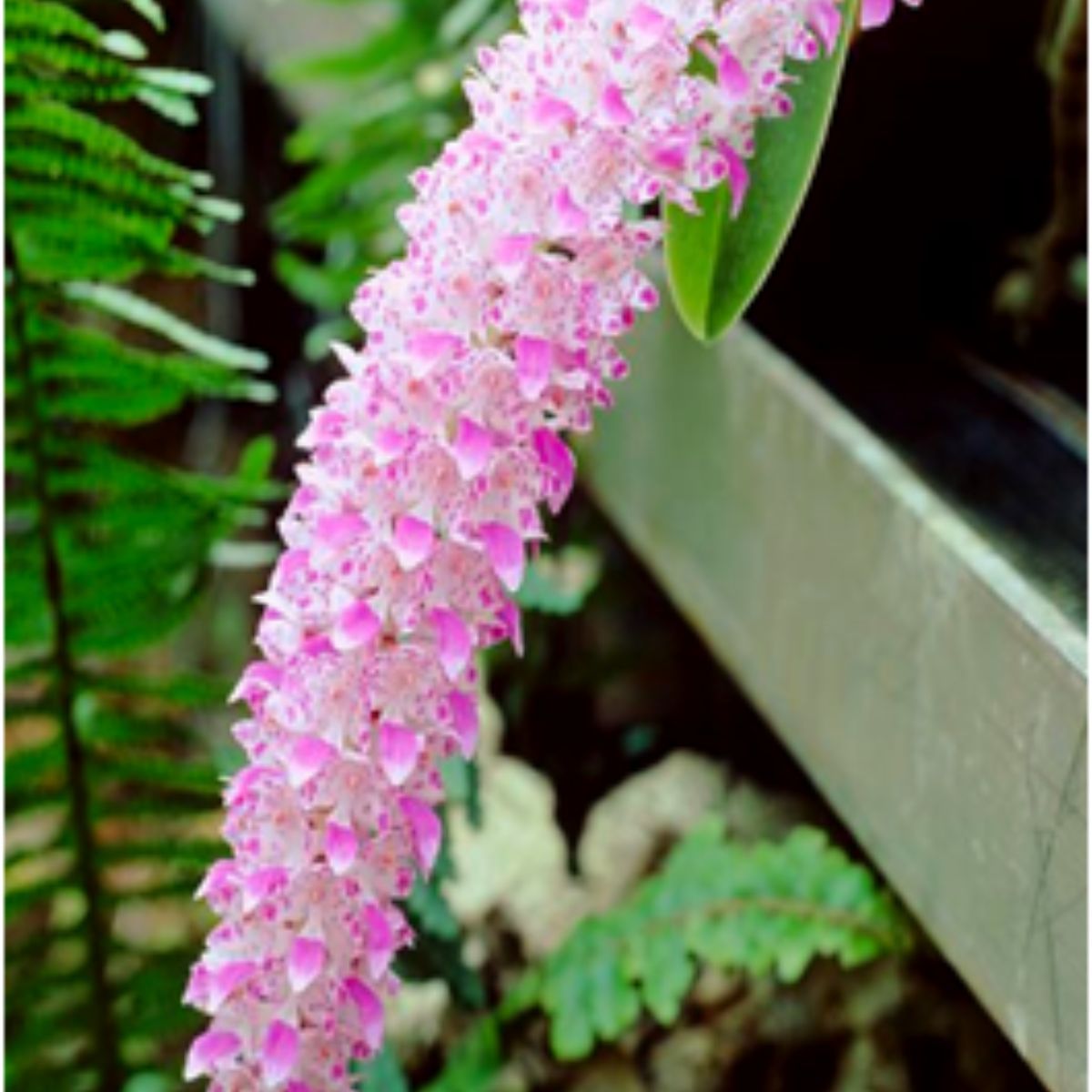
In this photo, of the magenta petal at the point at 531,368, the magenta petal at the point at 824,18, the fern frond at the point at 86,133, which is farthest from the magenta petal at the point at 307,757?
the fern frond at the point at 86,133

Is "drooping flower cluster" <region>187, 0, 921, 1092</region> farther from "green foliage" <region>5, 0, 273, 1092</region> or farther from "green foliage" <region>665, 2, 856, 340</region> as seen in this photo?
"green foliage" <region>5, 0, 273, 1092</region>

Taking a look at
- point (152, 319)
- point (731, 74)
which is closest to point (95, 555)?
point (152, 319)

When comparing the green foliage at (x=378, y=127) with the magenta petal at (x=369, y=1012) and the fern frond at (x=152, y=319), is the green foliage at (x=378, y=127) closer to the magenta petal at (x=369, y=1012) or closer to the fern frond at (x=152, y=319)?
the fern frond at (x=152, y=319)

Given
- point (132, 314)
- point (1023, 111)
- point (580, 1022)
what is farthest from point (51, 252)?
point (1023, 111)

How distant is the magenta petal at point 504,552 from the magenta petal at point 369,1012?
0.14 meters

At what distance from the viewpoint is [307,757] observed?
22.6 inches

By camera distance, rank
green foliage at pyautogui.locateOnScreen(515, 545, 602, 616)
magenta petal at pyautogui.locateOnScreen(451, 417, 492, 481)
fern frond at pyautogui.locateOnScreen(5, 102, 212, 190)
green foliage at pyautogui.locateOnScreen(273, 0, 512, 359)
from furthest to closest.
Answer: green foliage at pyautogui.locateOnScreen(273, 0, 512, 359)
green foliage at pyautogui.locateOnScreen(515, 545, 602, 616)
fern frond at pyautogui.locateOnScreen(5, 102, 212, 190)
magenta petal at pyautogui.locateOnScreen(451, 417, 492, 481)

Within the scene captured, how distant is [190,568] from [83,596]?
0.07 metres

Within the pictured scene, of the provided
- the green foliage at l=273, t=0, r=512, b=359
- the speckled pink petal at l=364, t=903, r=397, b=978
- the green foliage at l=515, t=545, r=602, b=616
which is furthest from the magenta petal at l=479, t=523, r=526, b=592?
the green foliage at l=273, t=0, r=512, b=359

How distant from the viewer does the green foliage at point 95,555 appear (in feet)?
3.14

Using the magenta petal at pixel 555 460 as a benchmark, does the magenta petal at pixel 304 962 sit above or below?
below

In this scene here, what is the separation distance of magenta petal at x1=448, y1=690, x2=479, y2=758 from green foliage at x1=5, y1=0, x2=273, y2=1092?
1.22 feet

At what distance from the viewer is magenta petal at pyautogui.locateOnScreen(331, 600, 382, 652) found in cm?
56

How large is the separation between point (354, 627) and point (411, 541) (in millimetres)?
29
